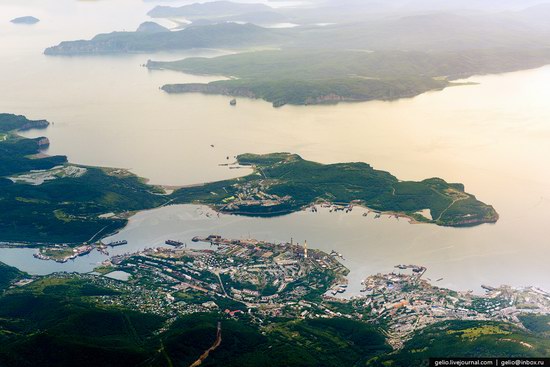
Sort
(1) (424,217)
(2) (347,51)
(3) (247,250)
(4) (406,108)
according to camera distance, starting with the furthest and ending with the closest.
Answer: (2) (347,51)
(4) (406,108)
(1) (424,217)
(3) (247,250)

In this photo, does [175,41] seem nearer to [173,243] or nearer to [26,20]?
[26,20]

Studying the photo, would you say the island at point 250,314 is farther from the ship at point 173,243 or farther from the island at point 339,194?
the island at point 339,194

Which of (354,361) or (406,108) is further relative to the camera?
(406,108)

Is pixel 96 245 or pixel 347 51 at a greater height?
pixel 347 51

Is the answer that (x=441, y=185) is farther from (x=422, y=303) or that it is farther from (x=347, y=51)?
(x=347, y=51)

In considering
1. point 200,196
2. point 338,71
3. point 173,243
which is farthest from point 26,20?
point 173,243

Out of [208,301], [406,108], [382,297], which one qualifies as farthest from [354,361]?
[406,108]

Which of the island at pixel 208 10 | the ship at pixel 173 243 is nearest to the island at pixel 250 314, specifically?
the ship at pixel 173 243
